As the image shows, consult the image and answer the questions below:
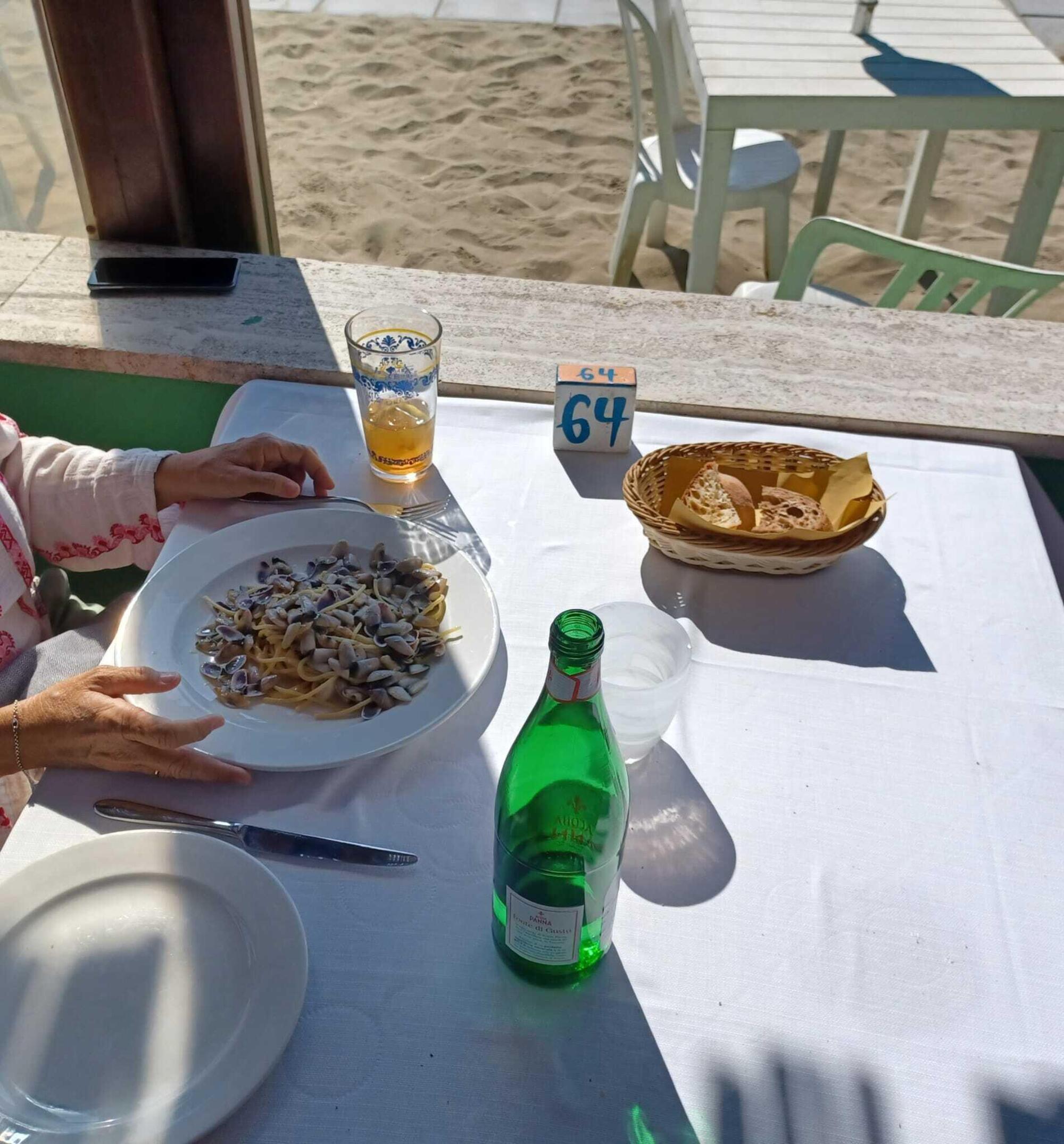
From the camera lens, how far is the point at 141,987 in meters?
0.67

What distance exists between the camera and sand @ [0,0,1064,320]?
11.2 ft

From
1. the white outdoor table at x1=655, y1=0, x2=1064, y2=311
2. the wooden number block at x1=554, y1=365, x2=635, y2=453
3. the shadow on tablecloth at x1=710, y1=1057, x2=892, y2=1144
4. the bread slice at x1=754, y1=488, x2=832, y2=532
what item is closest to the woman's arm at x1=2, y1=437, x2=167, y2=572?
the wooden number block at x1=554, y1=365, x2=635, y2=453

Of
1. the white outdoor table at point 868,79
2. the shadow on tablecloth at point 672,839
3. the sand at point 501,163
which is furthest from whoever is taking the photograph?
the sand at point 501,163

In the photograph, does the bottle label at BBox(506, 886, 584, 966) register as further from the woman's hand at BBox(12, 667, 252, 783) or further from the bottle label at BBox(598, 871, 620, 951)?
the woman's hand at BBox(12, 667, 252, 783)

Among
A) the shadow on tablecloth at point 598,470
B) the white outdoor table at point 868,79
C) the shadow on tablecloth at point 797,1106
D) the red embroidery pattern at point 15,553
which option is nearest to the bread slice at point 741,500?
the shadow on tablecloth at point 598,470

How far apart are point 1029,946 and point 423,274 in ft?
4.46

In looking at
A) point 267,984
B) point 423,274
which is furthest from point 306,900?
point 423,274

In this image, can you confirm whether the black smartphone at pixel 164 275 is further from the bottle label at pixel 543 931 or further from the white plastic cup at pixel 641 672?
the bottle label at pixel 543 931

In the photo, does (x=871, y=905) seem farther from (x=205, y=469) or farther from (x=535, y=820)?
(x=205, y=469)

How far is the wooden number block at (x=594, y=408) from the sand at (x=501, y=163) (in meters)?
2.15

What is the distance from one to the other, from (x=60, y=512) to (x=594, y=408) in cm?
65

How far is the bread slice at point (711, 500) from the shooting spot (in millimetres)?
1069

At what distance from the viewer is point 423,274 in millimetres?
1707

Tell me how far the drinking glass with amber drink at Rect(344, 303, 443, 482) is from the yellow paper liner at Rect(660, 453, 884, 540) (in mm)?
290
